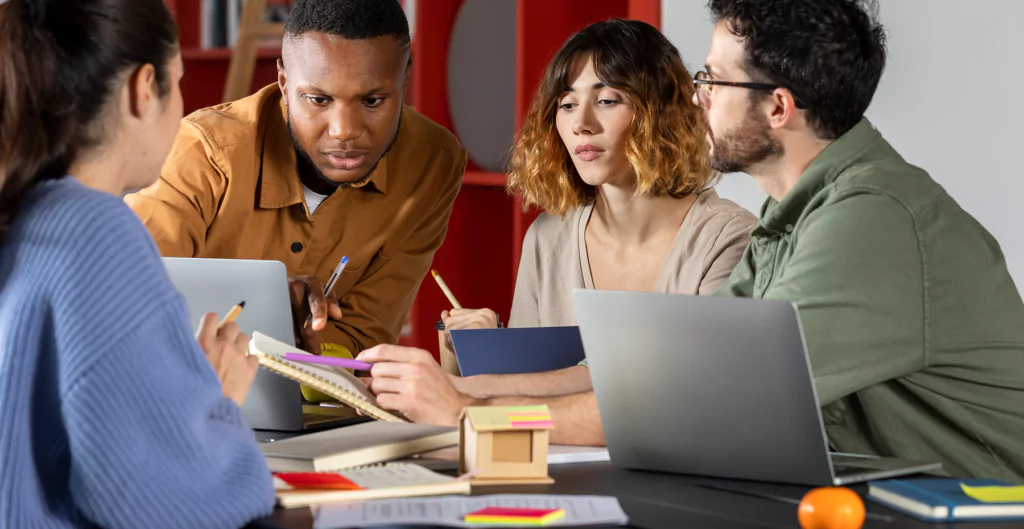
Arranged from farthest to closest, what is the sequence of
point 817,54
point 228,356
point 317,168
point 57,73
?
point 317,168, point 817,54, point 228,356, point 57,73

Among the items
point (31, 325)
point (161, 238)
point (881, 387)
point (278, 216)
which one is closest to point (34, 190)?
point (31, 325)

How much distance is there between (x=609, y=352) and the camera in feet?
4.28

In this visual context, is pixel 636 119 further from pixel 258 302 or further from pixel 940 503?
pixel 940 503

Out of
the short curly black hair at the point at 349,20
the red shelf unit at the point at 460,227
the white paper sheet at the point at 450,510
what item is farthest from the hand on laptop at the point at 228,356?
the red shelf unit at the point at 460,227

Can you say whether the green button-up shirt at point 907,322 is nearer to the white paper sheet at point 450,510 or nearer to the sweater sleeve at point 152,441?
the white paper sheet at point 450,510

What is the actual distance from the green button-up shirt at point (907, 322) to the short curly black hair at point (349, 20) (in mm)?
1068

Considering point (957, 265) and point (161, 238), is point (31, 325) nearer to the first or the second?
point (957, 265)

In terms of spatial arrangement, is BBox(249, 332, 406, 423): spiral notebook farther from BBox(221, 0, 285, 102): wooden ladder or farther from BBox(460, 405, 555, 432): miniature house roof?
BBox(221, 0, 285, 102): wooden ladder

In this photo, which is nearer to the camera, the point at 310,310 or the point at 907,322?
the point at 907,322

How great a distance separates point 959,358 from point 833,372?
208 millimetres

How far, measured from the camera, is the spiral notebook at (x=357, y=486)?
1.16m

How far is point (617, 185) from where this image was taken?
2.36 metres

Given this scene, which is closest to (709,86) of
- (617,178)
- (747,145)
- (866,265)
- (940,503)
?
(747,145)

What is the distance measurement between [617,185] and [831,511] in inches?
54.7
